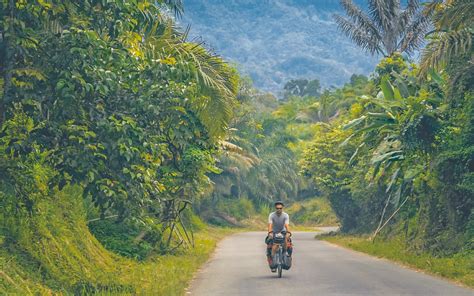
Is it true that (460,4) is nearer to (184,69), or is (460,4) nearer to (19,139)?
(184,69)

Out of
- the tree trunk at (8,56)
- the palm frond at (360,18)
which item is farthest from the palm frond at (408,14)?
the tree trunk at (8,56)

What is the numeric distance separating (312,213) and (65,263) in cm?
5597

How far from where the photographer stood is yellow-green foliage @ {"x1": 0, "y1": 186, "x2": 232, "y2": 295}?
10.1 metres

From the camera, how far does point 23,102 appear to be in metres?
8.77

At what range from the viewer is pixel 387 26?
34.7 meters

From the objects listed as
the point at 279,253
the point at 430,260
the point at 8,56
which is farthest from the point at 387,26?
the point at 8,56

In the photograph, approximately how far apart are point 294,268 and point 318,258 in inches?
146

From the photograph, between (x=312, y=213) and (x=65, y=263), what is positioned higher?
(x=312, y=213)

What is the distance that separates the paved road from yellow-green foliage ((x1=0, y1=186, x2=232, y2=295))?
956 millimetres

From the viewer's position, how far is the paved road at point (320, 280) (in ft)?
40.5

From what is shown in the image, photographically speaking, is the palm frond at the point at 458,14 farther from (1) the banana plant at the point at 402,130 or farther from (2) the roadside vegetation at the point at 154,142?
(1) the banana plant at the point at 402,130

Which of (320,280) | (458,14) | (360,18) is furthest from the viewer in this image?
(360,18)

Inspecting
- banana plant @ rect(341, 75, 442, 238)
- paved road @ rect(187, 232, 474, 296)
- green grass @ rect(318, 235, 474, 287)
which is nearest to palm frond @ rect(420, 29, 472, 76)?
banana plant @ rect(341, 75, 442, 238)

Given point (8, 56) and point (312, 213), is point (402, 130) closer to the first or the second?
point (8, 56)
